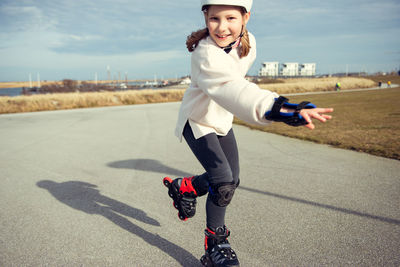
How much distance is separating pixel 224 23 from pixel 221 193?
117cm

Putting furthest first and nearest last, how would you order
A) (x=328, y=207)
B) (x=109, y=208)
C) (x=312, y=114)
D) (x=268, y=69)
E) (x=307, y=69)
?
(x=307, y=69) → (x=268, y=69) → (x=109, y=208) → (x=328, y=207) → (x=312, y=114)

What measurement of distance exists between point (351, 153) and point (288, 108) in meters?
4.80

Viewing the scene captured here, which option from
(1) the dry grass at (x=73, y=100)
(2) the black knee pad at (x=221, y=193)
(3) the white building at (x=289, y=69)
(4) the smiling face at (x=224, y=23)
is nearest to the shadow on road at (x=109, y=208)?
(2) the black knee pad at (x=221, y=193)

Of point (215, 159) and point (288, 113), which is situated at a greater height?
point (288, 113)

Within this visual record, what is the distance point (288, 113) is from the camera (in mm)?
1508

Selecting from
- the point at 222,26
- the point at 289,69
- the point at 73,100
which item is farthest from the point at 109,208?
the point at 289,69

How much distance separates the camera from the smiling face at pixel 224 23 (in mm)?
1863

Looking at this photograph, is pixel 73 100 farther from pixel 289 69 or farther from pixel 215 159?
pixel 289 69

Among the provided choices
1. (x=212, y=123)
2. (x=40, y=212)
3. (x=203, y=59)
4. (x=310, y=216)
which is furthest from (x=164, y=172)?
(x=203, y=59)

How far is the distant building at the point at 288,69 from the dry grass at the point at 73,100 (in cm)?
11656

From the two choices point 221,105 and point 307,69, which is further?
point 307,69

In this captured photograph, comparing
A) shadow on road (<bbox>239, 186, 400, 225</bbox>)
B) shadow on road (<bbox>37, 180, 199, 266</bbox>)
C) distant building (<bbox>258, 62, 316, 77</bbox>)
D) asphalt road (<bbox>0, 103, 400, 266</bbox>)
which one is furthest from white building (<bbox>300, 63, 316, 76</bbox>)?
shadow on road (<bbox>37, 180, 199, 266</bbox>)

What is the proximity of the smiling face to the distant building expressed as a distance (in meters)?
141

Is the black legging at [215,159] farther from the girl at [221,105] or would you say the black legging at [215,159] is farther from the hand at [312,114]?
the hand at [312,114]
